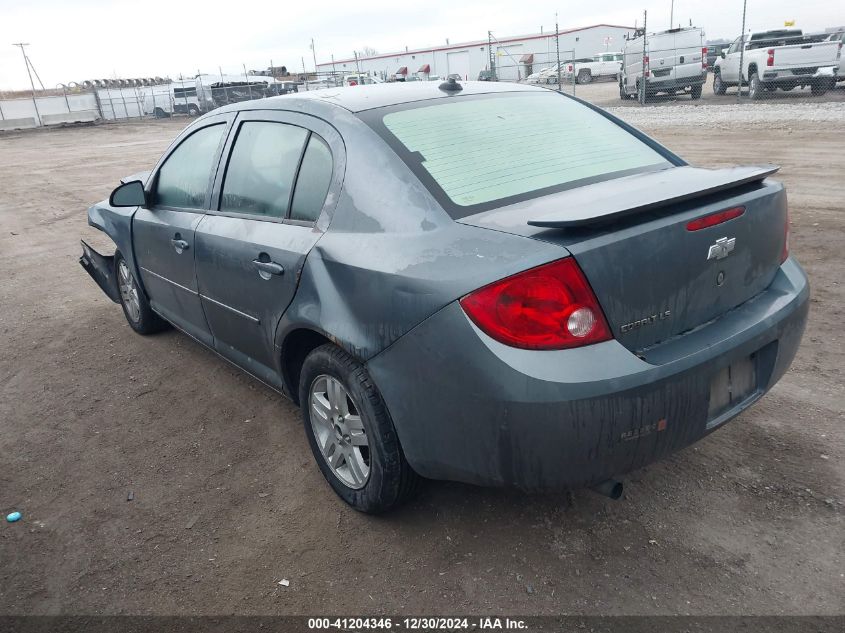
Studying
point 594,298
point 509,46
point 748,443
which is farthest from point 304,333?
point 509,46

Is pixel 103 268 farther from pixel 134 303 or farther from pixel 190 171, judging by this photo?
pixel 190 171

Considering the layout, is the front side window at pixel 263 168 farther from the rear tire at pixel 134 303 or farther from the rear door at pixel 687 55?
the rear door at pixel 687 55

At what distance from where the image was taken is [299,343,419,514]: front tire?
100 inches

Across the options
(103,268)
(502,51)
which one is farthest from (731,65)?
(502,51)

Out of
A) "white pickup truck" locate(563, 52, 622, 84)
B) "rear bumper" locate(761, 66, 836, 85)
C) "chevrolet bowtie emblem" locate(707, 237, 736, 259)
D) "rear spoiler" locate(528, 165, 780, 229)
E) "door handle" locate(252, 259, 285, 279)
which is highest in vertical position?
"rear spoiler" locate(528, 165, 780, 229)

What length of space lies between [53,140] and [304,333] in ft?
98.6

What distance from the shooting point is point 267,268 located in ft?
9.70

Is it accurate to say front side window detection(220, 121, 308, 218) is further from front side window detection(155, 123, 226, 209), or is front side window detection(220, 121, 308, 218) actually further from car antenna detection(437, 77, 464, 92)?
car antenna detection(437, 77, 464, 92)

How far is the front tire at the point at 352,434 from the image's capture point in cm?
255

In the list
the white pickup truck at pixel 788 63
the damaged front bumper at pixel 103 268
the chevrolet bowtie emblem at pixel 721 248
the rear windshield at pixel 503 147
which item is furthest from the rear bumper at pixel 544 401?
the white pickup truck at pixel 788 63

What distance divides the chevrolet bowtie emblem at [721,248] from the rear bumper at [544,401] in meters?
0.24

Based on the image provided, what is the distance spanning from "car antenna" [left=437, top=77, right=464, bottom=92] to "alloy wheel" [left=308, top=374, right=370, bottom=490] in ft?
4.98

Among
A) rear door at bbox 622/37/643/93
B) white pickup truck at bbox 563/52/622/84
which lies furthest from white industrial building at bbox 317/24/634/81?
rear door at bbox 622/37/643/93

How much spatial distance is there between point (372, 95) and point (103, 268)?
3305mm
